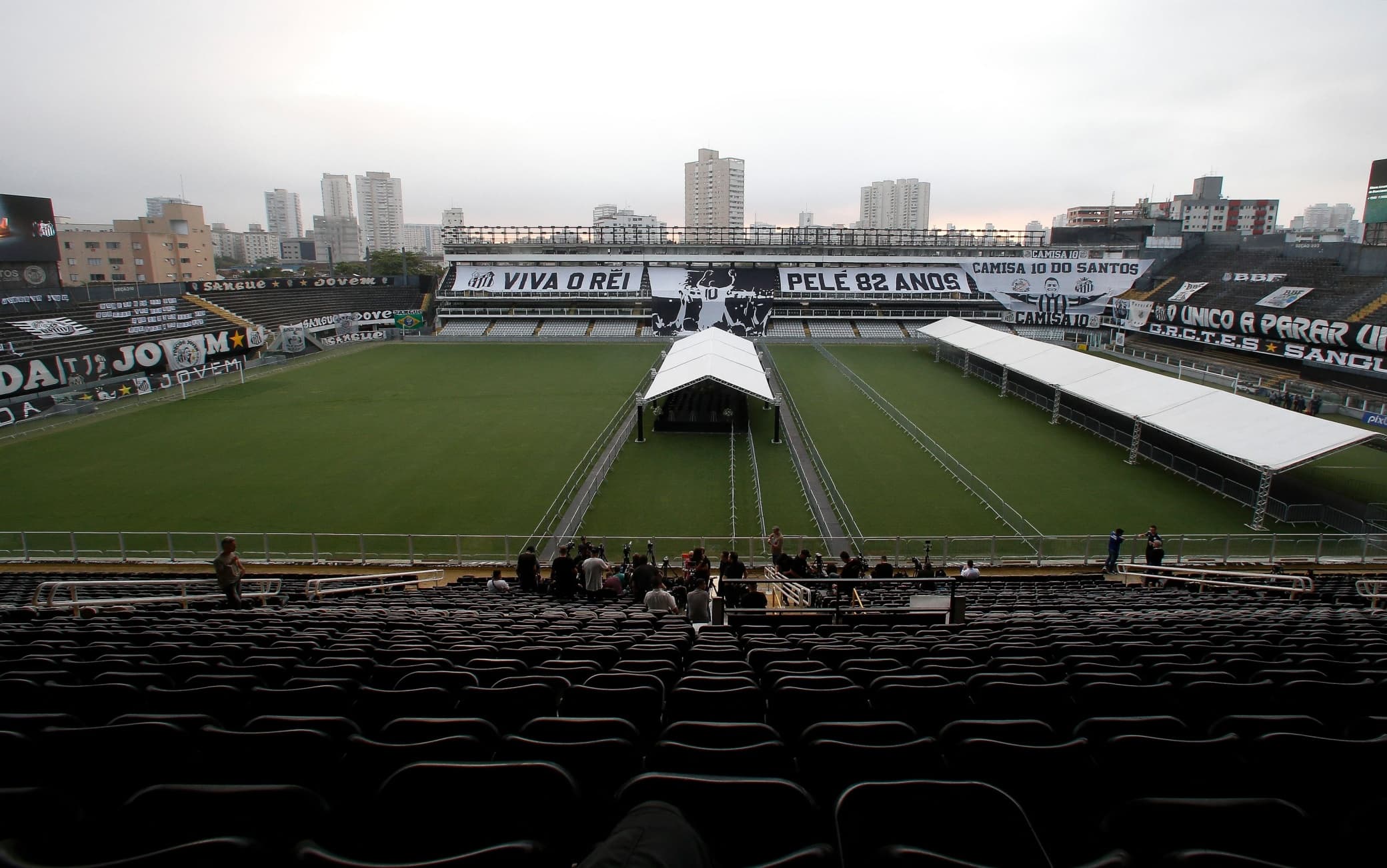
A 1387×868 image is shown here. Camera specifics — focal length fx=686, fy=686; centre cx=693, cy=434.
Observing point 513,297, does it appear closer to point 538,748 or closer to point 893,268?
point 893,268

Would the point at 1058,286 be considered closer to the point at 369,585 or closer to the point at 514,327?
the point at 514,327

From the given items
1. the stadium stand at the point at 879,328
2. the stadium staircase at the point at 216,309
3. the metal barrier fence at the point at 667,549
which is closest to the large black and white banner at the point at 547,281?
the stadium staircase at the point at 216,309

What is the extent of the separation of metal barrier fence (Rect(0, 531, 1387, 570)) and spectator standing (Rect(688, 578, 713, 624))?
20.6 ft

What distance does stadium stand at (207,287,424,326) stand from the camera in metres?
52.5

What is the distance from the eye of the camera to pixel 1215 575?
1573 centimetres

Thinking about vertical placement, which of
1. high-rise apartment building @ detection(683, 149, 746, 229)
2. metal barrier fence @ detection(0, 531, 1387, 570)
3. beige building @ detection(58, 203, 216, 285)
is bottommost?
metal barrier fence @ detection(0, 531, 1387, 570)

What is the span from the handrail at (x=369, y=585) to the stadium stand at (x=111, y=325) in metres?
34.3

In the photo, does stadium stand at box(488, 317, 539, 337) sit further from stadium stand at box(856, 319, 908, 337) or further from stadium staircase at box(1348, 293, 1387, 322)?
stadium staircase at box(1348, 293, 1387, 322)

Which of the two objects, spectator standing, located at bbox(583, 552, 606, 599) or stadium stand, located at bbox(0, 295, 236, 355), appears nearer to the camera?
spectator standing, located at bbox(583, 552, 606, 599)

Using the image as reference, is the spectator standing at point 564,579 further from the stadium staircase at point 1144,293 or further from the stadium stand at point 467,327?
the stadium staircase at point 1144,293

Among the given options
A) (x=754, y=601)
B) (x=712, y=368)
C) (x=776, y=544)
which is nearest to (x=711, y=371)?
(x=712, y=368)

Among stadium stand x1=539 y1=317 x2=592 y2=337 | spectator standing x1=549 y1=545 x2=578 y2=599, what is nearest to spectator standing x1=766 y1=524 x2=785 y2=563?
spectator standing x1=549 y1=545 x2=578 y2=599

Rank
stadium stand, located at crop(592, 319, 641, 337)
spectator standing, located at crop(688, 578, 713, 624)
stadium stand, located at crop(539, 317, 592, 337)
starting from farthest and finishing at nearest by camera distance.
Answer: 1. stadium stand, located at crop(592, 319, 641, 337)
2. stadium stand, located at crop(539, 317, 592, 337)
3. spectator standing, located at crop(688, 578, 713, 624)

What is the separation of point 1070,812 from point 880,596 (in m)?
10.8
